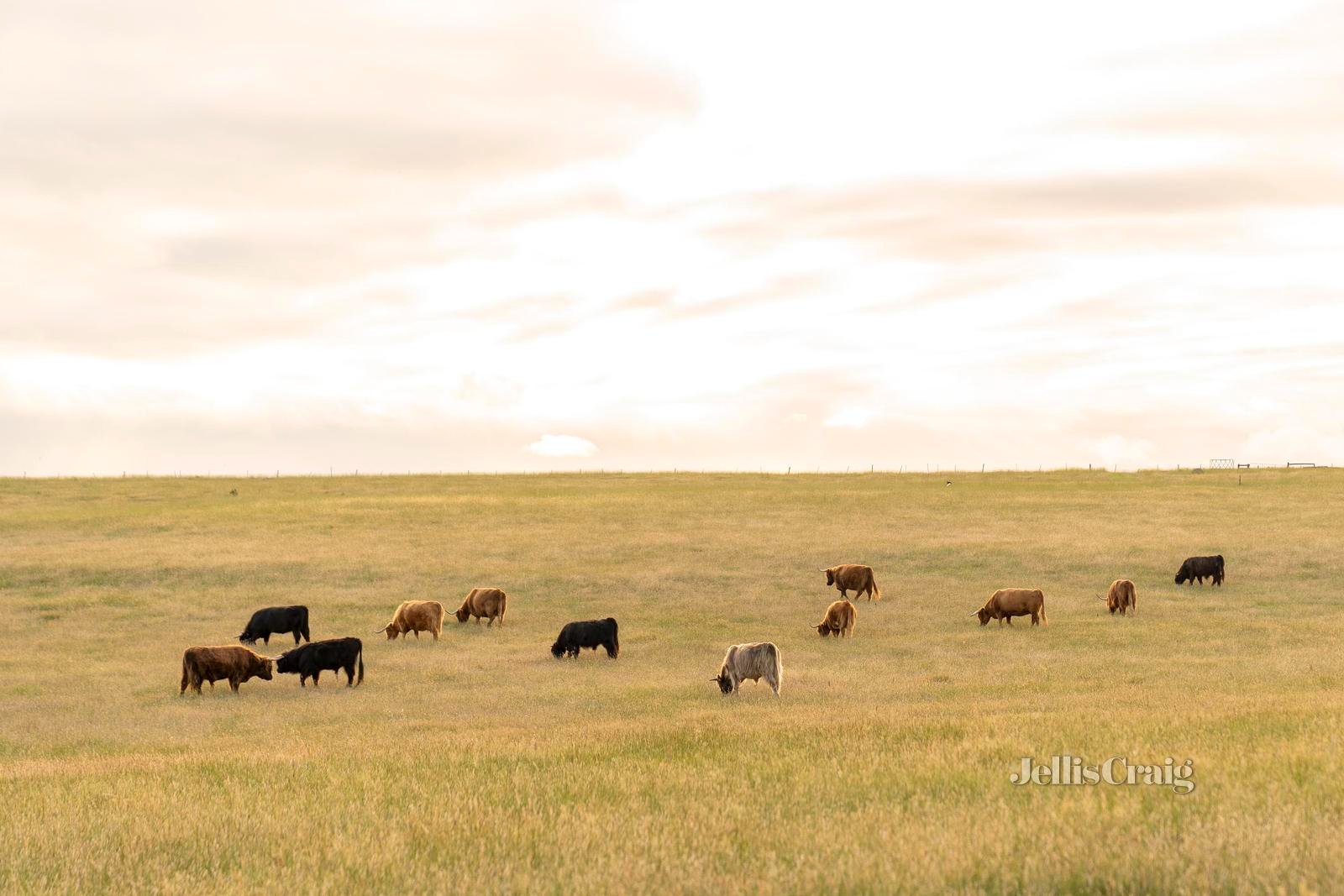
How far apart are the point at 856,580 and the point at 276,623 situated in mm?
18471

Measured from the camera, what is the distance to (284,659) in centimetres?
2420

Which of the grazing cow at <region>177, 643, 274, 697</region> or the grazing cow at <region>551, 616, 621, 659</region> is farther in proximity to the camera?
the grazing cow at <region>551, 616, 621, 659</region>

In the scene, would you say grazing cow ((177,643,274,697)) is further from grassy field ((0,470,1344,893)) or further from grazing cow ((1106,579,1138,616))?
grazing cow ((1106,579,1138,616))

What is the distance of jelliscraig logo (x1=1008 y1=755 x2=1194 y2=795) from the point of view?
28.1 ft

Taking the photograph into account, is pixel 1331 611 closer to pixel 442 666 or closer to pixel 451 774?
pixel 442 666

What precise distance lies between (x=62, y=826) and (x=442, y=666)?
55.2ft

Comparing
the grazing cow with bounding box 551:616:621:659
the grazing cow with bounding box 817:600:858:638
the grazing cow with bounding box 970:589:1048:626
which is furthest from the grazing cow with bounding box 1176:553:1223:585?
the grazing cow with bounding box 551:616:621:659

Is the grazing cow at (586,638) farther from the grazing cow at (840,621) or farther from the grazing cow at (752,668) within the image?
the grazing cow at (840,621)

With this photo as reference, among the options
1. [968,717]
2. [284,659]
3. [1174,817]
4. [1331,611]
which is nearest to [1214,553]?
[1331,611]

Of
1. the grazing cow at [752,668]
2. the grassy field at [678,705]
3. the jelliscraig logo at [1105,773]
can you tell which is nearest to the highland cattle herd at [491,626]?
the grazing cow at [752,668]

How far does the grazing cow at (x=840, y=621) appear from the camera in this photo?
93.8 ft

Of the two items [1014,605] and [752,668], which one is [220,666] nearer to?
[752,668]

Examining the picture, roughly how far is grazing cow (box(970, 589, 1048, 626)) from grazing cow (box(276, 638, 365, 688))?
17.8 meters

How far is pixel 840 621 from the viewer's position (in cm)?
2872
